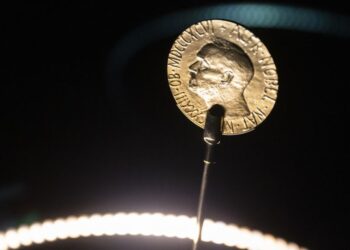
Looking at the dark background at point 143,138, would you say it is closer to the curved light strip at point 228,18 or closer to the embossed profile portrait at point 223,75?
the curved light strip at point 228,18

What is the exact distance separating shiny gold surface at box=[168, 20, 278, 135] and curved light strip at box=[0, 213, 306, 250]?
1.05 meters

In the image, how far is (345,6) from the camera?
4.98 m

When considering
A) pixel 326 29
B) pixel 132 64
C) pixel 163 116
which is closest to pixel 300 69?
pixel 326 29

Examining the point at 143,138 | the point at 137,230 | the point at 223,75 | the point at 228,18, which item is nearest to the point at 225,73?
the point at 223,75

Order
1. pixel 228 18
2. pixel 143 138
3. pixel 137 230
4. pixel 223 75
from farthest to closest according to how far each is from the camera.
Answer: pixel 228 18 → pixel 143 138 → pixel 137 230 → pixel 223 75

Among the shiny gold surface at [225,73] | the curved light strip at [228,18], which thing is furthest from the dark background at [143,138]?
the shiny gold surface at [225,73]

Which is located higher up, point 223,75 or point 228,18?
point 228,18

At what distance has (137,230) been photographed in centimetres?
294

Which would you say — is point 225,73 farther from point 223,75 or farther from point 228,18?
point 228,18

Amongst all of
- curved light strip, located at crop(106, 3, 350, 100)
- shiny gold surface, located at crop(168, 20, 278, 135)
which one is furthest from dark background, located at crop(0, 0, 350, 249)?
shiny gold surface, located at crop(168, 20, 278, 135)

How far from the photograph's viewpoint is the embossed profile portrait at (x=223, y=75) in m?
1.93

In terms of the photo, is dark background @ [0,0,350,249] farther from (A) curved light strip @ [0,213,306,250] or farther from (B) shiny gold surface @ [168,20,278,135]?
(B) shiny gold surface @ [168,20,278,135]

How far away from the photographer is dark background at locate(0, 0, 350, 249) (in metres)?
3.67

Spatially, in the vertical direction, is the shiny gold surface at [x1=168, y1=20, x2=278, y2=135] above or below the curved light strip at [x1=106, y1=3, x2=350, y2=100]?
below
